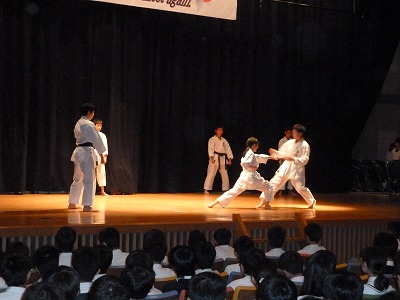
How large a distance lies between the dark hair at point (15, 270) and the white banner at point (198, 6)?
6.99 m

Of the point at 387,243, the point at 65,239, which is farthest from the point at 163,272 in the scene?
the point at 387,243

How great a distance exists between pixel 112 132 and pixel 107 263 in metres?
8.22

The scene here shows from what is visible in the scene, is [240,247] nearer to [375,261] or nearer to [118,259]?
[118,259]

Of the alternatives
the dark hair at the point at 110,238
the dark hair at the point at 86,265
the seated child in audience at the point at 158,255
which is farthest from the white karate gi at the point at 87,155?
the dark hair at the point at 86,265

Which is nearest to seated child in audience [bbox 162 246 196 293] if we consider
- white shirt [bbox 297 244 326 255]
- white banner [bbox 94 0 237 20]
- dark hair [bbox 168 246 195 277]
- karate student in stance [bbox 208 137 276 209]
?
dark hair [bbox 168 246 195 277]

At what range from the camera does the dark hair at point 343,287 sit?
9.97 ft

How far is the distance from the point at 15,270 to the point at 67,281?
68 centimetres

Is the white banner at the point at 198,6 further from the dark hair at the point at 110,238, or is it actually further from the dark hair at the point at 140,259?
the dark hair at the point at 140,259

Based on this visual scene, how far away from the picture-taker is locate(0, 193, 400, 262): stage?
699cm

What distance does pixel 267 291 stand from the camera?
292 centimetres

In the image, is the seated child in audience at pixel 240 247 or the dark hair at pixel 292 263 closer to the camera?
the dark hair at pixel 292 263

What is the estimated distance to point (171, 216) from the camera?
8172 millimetres

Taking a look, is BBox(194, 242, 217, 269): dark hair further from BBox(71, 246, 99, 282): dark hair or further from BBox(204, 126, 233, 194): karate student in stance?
BBox(204, 126, 233, 194): karate student in stance

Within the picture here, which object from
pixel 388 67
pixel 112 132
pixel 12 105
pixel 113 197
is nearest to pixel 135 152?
pixel 112 132
